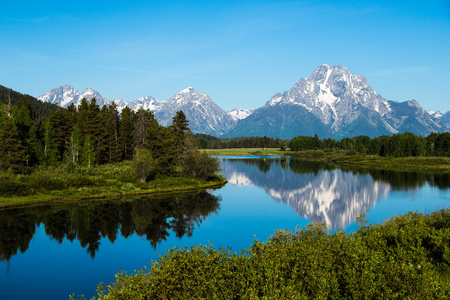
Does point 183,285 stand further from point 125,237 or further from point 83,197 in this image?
point 83,197

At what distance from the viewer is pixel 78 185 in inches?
2298

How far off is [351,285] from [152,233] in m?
28.3

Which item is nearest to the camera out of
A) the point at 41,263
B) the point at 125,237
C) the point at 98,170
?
the point at 41,263

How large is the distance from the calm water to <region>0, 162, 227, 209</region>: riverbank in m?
3.73

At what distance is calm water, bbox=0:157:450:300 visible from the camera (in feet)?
87.4

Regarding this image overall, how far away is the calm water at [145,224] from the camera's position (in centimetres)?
2662

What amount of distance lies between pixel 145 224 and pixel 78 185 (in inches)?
908

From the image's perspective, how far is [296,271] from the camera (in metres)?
14.3

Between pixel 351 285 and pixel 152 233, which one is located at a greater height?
pixel 351 285

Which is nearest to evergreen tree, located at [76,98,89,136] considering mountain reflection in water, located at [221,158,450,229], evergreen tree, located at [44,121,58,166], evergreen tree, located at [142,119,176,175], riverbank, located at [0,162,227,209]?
evergreen tree, located at [44,121,58,166]

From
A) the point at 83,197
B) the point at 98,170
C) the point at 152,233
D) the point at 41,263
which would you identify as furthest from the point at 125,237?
the point at 98,170

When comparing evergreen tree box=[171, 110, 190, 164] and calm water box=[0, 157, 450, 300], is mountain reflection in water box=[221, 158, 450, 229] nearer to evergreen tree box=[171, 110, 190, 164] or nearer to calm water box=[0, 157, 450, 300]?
calm water box=[0, 157, 450, 300]

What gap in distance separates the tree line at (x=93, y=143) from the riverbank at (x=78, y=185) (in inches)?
140

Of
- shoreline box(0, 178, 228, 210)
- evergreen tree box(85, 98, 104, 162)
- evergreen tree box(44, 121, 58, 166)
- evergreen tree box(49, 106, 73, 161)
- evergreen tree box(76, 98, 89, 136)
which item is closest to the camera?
shoreline box(0, 178, 228, 210)
